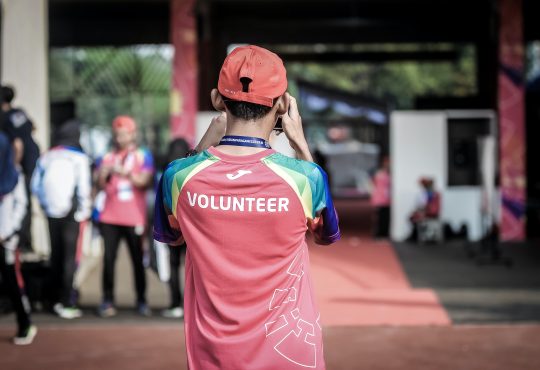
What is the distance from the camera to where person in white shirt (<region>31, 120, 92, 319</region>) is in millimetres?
8000

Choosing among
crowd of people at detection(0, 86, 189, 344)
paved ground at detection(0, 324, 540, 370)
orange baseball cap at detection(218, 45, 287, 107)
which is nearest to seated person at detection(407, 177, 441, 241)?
paved ground at detection(0, 324, 540, 370)

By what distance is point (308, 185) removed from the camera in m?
2.58

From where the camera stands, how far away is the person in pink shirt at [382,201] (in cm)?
1672

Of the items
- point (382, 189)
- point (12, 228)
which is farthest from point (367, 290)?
point (382, 189)

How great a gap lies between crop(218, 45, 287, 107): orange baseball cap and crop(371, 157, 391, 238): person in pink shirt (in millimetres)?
14261

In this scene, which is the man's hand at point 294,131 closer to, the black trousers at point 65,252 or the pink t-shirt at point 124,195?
the pink t-shirt at point 124,195

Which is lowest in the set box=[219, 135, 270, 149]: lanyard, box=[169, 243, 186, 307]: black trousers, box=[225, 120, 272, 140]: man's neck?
box=[169, 243, 186, 307]: black trousers

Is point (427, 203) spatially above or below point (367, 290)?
above

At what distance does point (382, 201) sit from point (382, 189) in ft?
0.81

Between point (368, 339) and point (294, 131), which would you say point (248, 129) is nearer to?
point (294, 131)

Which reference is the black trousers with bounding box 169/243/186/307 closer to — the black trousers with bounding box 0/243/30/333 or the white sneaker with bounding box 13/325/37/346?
the white sneaker with bounding box 13/325/37/346

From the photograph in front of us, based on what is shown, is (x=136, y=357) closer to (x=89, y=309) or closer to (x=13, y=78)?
(x=89, y=309)

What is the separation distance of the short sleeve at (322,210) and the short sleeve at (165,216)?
416mm

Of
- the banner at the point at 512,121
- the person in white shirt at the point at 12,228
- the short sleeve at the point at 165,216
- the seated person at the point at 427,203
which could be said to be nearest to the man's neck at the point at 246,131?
the short sleeve at the point at 165,216
